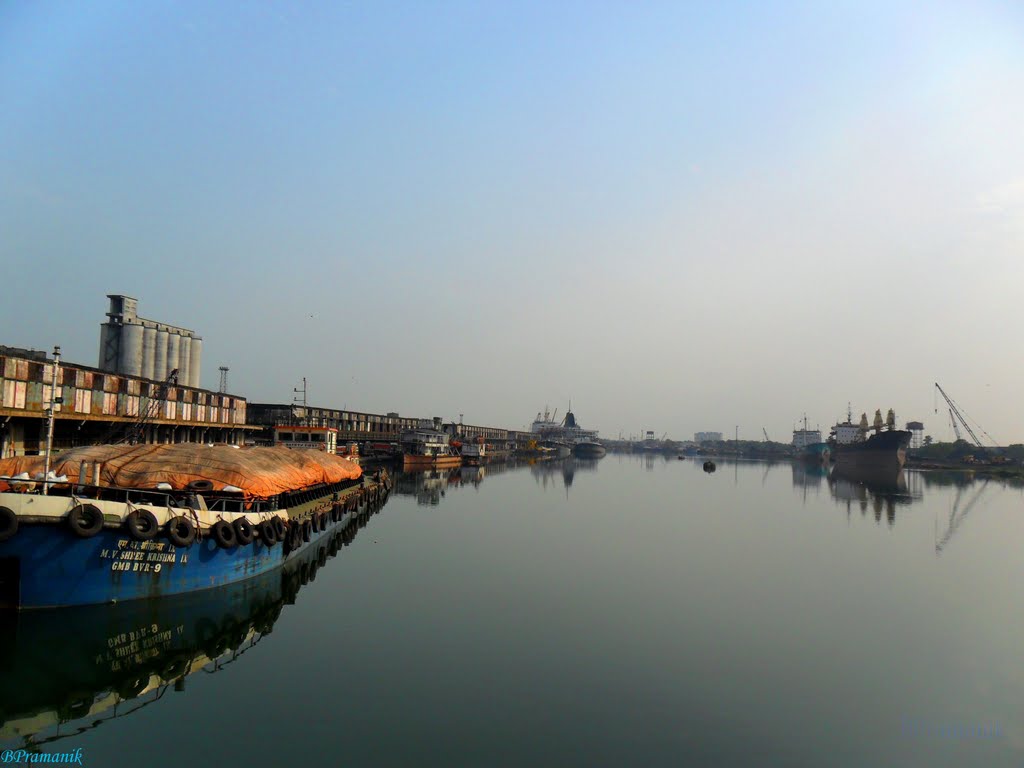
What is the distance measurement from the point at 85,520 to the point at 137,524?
131 centimetres

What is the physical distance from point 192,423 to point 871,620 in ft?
143

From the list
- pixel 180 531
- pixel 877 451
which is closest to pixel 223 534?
pixel 180 531

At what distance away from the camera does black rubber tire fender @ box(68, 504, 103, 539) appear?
54.2 feet

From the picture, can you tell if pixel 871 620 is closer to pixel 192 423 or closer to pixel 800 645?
pixel 800 645

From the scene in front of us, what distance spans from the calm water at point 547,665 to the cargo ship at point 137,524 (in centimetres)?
88

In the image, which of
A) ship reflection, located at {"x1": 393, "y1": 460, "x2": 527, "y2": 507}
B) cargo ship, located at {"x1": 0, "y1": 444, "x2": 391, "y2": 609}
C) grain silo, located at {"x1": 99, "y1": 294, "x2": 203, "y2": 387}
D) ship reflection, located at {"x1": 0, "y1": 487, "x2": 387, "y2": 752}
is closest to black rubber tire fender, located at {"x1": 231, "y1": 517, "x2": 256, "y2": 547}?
cargo ship, located at {"x1": 0, "y1": 444, "x2": 391, "y2": 609}

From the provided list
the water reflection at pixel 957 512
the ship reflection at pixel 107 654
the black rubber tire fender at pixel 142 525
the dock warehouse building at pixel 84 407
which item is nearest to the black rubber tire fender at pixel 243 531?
the ship reflection at pixel 107 654

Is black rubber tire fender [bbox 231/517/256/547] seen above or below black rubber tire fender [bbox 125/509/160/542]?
below

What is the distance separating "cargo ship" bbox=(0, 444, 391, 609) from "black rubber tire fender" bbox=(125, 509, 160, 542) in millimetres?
26

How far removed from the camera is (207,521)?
2005 centimetres

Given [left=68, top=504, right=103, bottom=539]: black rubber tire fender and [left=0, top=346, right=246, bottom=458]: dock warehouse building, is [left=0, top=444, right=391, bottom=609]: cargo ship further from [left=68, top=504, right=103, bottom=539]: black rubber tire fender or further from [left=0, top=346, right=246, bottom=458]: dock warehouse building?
[left=0, top=346, right=246, bottom=458]: dock warehouse building

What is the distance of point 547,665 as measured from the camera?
55.8ft

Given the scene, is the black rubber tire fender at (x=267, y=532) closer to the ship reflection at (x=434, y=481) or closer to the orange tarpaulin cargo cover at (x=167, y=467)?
the orange tarpaulin cargo cover at (x=167, y=467)

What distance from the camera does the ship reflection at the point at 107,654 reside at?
43.6ft
